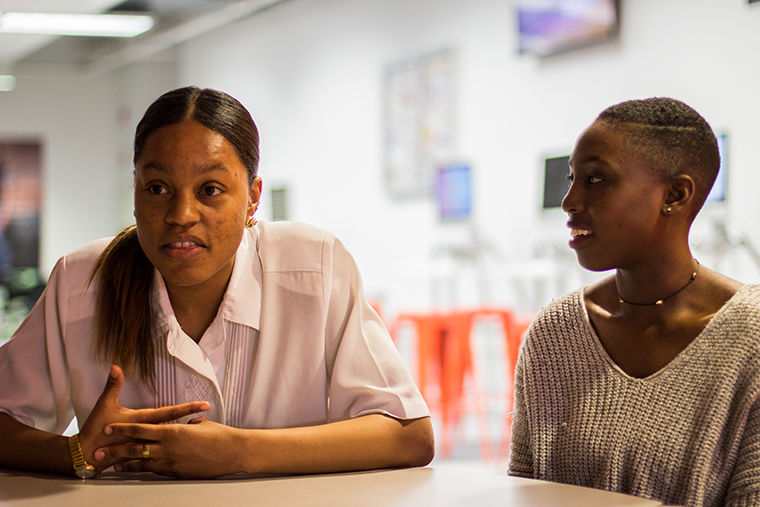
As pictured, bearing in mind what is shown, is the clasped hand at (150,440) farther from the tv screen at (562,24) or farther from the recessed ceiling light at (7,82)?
the recessed ceiling light at (7,82)

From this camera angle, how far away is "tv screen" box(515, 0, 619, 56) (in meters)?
5.20

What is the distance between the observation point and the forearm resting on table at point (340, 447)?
4.50 feet

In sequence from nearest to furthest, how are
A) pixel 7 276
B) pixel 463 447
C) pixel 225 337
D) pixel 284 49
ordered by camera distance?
1. pixel 225 337
2. pixel 463 447
3. pixel 284 49
4. pixel 7 276

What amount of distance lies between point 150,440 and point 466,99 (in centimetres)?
523

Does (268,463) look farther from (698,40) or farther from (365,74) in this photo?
(365,74)

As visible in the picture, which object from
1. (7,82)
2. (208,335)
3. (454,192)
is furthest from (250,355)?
(7,82)

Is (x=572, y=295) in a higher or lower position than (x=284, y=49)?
lower

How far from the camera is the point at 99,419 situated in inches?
54.6

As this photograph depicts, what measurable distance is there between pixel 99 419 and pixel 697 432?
0.87 metres

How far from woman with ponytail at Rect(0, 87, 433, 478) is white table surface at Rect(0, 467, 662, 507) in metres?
0.05

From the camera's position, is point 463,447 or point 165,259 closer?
point 165,259

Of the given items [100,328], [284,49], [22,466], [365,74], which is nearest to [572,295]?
[100,328]

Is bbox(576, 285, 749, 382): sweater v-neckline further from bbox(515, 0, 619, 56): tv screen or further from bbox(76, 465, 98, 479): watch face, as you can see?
bbox(515, 0, 619, 56): tv screen

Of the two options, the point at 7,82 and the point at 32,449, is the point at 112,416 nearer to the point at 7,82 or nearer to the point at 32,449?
the point at 32,449
